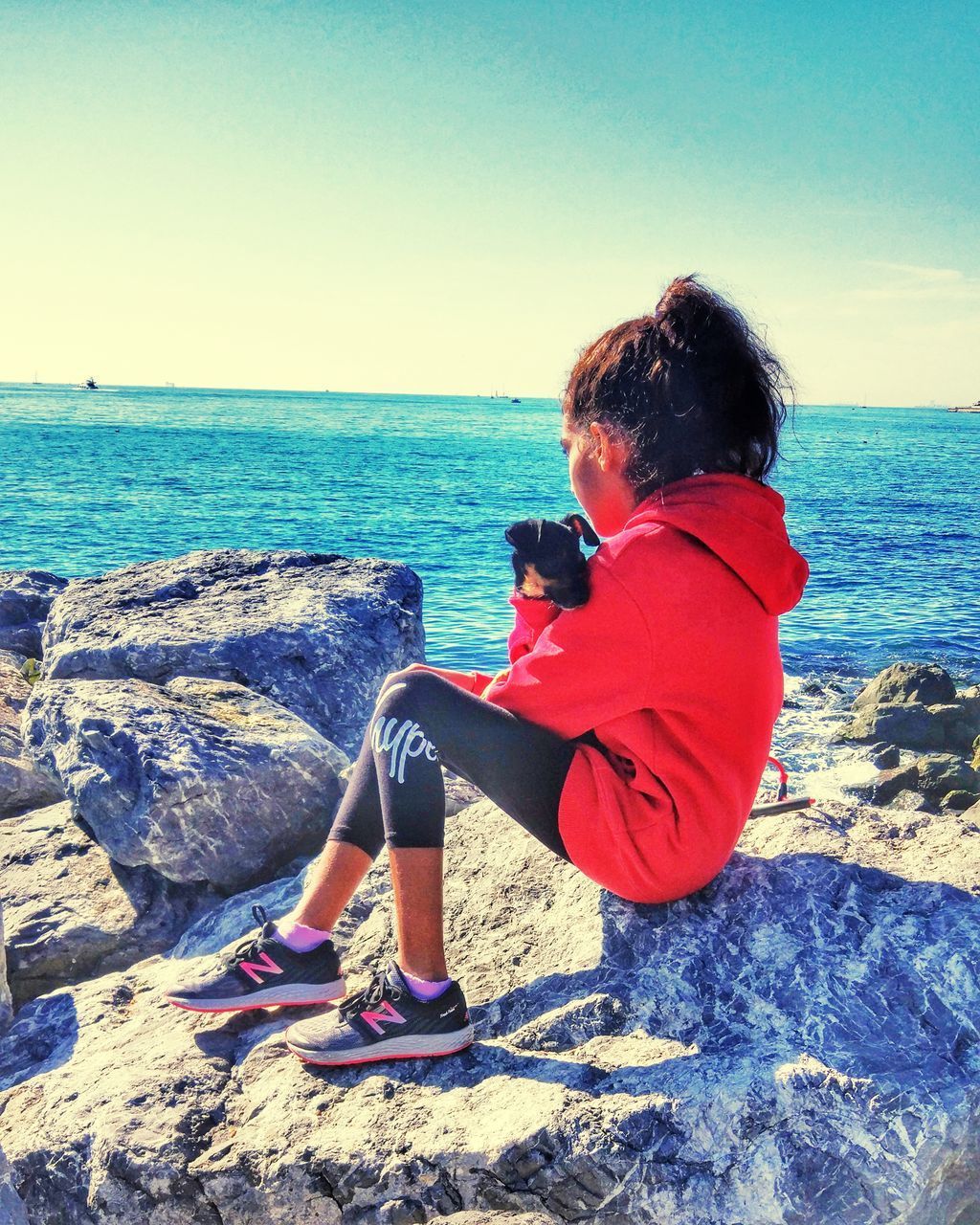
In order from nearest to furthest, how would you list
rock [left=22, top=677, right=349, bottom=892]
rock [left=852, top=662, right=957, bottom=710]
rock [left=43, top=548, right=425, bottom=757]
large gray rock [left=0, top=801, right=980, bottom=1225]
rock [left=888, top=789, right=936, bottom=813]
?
large gray rock [left=0, top=801, right=980, bottom=1225]
rock [left=22, top=677, right=349, bottom=892]
rock [left=43, top=548, right=425, bottom=757]
rock [left=888, top=789, right=936, bottom=813]
rock [left=852, top=662, right=957, bottom=710]

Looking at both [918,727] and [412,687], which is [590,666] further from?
[918,727]

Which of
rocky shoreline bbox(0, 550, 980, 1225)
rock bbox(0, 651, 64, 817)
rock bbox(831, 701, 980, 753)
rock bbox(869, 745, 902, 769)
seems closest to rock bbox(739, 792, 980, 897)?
rocky shoreline bbox(0, 550, 980, 1225)

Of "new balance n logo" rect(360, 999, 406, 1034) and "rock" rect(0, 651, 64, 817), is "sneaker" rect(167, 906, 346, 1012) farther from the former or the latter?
"rock" rect(0, 651, 64, 817)

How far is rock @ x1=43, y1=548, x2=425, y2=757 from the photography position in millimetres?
5445

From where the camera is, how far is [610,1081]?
2.39m

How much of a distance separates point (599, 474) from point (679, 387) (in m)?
0.32

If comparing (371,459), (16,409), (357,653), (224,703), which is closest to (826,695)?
(357,653)

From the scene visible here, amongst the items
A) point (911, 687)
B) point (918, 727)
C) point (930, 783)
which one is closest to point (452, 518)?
point (911, 687)

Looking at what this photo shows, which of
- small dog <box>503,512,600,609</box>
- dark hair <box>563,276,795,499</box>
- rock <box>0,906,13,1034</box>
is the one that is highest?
dark hair <box>563,276,795,499</box>

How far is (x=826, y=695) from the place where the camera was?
12.3 metres

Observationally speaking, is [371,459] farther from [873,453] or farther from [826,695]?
[826,695]

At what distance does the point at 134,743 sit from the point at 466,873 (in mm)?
1656

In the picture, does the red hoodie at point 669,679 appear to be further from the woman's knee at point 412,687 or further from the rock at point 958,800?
the rock at point 958,800

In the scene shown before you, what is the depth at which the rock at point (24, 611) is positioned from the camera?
8.77 m
